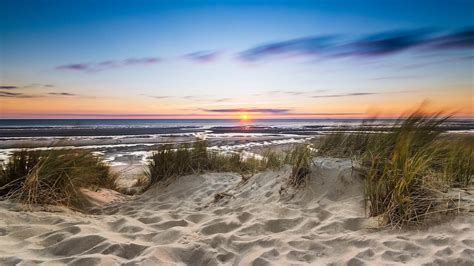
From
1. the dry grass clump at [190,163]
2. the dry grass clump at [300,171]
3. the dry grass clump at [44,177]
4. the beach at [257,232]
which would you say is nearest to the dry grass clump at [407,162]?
the beach at [257,232]

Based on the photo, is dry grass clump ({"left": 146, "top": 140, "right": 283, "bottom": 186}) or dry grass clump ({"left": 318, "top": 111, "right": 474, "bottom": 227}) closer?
dry grass clump ({"left": 318, "top": 111, "right": 474, "bottom": 227})

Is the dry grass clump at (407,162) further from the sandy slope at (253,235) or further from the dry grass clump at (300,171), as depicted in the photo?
the dry grass clump at (300,171)

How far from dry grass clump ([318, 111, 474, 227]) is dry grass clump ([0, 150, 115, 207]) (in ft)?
12.6

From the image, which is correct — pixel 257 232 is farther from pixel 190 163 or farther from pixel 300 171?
pixel 190 163

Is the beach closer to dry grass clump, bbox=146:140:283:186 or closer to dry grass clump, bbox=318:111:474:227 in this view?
dry grass clump, bbox=318:111:474:227

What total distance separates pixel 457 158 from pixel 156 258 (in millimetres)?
4410

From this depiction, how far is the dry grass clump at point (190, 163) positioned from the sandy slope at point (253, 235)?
5.99ft

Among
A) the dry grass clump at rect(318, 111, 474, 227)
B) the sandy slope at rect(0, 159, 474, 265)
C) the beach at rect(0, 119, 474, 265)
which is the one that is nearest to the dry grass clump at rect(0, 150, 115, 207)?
the beach at rect(0, 119, 474, 265)

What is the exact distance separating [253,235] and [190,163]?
369 cm

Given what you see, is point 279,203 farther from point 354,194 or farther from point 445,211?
point 445,211

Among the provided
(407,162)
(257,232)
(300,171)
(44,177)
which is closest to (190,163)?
(300,171)

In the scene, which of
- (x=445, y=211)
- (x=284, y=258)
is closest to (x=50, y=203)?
(x=284, y=258)

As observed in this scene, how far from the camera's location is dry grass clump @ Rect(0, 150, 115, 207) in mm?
4805

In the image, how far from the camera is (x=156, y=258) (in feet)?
10.2
